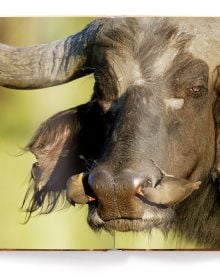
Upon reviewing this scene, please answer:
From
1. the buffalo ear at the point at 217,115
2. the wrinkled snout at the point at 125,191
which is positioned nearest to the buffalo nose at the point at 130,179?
the wrinkled snout at the point at 125,191

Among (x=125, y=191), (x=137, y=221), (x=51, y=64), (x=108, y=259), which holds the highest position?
(x=51, y=64)

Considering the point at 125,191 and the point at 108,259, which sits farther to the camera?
the point at 108,259

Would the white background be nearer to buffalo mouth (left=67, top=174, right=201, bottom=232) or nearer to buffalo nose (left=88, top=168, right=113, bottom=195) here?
buffalo mouth (left=67, top=174, right=201, bottom=232)

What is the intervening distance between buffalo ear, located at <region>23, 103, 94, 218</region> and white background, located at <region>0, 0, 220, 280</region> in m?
0.26

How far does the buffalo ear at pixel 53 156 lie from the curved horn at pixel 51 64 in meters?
0.17

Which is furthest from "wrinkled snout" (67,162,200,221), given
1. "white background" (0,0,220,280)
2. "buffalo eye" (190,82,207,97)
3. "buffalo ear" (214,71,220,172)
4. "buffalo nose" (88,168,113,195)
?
"buffalo eye" (190,82,207,97)

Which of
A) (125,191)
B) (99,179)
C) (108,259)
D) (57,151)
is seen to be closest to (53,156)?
(57,151)

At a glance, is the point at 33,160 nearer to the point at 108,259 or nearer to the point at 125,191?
the point at 125,191

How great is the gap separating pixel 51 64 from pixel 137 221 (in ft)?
2.76

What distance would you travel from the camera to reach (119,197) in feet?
8.72

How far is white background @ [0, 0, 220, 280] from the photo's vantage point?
279 cm

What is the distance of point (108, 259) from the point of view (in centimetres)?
282

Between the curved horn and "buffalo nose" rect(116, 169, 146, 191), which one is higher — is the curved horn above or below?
above

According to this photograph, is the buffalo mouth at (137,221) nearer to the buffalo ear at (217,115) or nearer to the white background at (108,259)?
the white background at (108,259)
